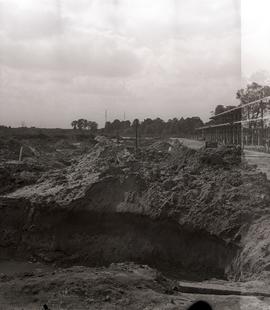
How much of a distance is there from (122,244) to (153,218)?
1.05 meters

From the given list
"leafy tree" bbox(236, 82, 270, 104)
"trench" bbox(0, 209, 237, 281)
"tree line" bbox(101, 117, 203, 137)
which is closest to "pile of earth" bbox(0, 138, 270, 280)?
"trench" bbox(0, 209, 237, 281)

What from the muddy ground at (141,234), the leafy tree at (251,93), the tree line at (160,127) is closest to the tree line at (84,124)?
the tree line at (160,127)

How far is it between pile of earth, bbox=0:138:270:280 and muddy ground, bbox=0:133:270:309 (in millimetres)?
27

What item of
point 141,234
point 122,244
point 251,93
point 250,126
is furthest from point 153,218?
point 251,93

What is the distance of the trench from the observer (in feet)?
34.5

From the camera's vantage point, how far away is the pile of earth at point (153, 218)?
10.3 m

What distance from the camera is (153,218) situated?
37.7ft

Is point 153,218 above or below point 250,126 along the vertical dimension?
below

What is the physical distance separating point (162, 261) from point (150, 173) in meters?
3.27

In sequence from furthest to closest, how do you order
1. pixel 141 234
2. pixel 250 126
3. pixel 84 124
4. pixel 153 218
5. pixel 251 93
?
pixel 84 124 → pixel 251 93 → pixel 250 126 → pixel 141 234 → pixel 153 218

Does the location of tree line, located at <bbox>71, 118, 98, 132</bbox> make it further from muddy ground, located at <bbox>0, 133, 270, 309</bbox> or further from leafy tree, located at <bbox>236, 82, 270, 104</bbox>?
muddy ground, located at <bbox>0, 133, 270, 309</bbox>

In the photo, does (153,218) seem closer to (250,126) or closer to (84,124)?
(250,126)

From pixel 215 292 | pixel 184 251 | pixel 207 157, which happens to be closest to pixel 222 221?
pixel 184 251

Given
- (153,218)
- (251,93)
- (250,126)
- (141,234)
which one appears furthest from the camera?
(251,93)
